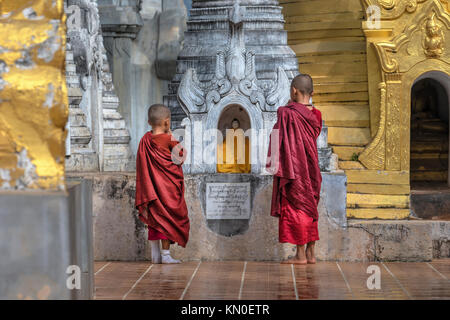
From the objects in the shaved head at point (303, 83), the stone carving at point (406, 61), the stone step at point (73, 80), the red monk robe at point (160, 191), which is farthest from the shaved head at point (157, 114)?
the stone step at point (73, 80)

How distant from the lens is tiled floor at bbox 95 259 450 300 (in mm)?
5969

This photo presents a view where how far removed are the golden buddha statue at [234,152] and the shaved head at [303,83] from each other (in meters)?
0.88

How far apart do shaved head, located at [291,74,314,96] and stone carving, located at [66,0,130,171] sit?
389cm

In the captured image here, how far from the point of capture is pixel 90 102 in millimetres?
12320

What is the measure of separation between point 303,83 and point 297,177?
768mm

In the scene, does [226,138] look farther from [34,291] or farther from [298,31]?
[34,291]

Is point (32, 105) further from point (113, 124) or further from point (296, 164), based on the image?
point (113, 124)

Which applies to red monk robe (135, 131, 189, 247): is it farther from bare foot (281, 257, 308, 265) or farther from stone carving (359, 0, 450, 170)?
stone carving (359, 0, 450, 170)

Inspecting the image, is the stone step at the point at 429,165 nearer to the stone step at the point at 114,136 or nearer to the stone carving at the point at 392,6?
the stone carving at the point at 392,6

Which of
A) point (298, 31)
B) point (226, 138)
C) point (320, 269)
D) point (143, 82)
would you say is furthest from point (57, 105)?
point (143, 82)

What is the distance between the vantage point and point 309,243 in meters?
7.42

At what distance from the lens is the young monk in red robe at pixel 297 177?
7.27 metres

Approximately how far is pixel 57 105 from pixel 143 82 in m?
13.3

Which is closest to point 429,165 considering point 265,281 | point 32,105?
point 265,281
